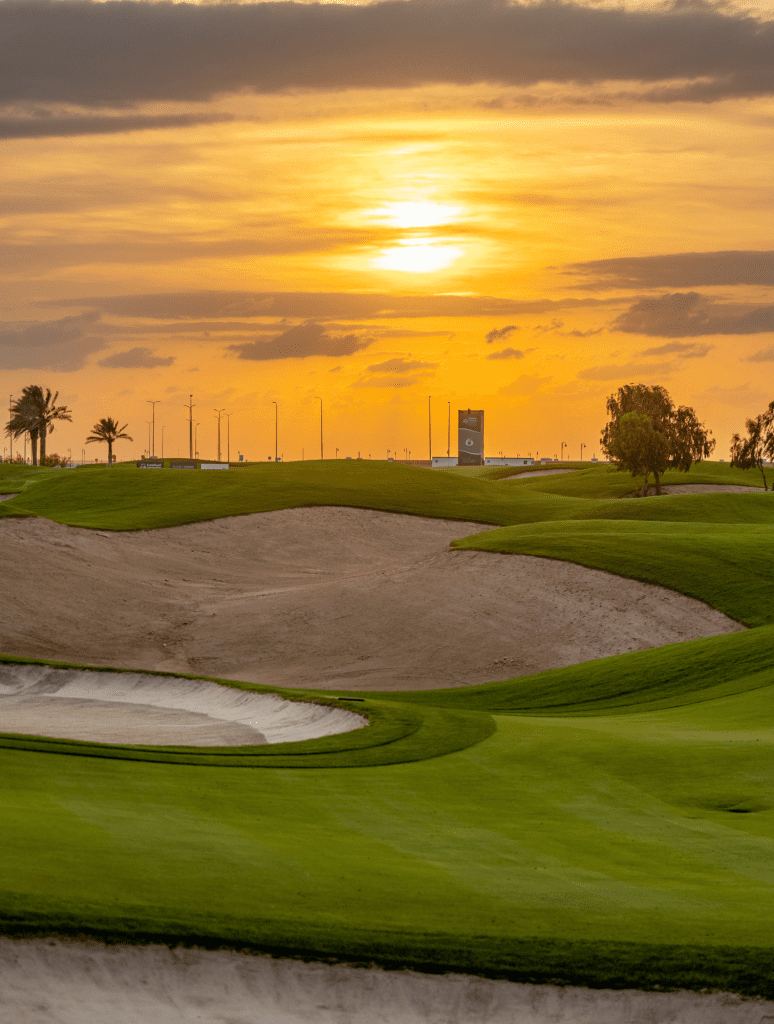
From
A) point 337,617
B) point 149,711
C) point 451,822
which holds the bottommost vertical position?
point 149,711

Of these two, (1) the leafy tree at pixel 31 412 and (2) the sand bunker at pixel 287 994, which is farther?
(1) the leafy tree at pixel 31 412

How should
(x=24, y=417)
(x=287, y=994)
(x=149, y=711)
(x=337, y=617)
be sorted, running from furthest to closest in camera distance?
(x=24, y=417) < (x=337, y=617) < (x=149, y=711) < (x=287, y=994)

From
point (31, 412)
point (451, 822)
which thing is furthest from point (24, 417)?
point (451, 822)

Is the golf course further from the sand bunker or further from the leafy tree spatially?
the leafy tree

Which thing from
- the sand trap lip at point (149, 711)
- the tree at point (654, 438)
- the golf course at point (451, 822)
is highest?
the tree at point (654, 438)

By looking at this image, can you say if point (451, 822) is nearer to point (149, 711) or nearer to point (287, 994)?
point (287, 994)

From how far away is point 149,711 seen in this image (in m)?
25.6

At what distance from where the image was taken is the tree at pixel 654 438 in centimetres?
8331

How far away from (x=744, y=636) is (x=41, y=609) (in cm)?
2393

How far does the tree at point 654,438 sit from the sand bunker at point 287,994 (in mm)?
77657

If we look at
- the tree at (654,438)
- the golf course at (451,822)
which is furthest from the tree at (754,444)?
the golf course at (451,822)

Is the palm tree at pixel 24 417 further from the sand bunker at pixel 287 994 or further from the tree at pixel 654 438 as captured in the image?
the sand bunker at pixel 287 994

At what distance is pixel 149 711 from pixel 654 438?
2538 inches

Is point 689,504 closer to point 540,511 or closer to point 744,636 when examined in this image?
point 540,511
